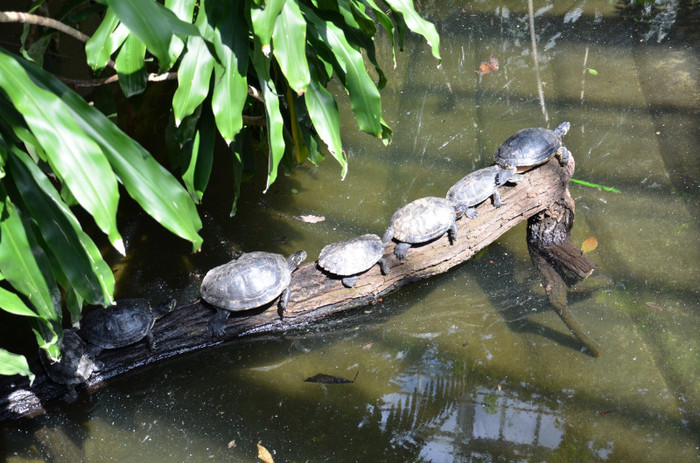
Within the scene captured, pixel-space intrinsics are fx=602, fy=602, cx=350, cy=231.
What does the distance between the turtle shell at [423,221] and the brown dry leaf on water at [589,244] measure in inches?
36.4

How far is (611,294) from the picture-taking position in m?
3.65

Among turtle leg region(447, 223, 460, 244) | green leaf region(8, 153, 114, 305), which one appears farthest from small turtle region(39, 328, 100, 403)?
turtle leg region(447, 223, 460, 244)

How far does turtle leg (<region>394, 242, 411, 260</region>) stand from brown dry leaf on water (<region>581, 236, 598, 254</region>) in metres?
1.20

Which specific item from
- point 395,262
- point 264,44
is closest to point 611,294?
point 395,262

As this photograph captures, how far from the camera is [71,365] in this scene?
3250 millimetres

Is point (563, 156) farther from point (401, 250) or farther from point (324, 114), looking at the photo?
point (324, 114)

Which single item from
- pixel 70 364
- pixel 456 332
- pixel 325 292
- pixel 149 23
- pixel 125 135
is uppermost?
pixel 149 23

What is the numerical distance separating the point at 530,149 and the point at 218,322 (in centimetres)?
223

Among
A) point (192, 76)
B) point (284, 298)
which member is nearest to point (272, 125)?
point (192, 76)

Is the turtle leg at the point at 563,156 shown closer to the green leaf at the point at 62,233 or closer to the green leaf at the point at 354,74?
the green leaf at the point at 354,74

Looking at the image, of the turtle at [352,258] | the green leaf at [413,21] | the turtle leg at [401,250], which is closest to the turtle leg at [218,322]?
the turtle at [352,258]

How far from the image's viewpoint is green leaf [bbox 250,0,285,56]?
7.95 feet

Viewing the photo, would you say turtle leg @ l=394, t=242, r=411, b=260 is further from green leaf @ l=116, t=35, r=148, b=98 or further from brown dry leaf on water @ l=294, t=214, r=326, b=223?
green leaf @ l=116, t=35, r=148, b=98

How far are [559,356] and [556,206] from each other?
3.30 feet
